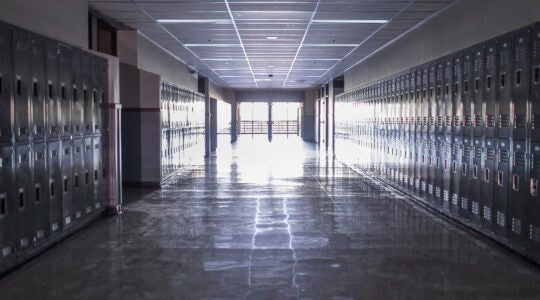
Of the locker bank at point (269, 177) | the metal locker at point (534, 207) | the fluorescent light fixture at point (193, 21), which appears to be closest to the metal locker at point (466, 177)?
the locker bank at point (269, 177)

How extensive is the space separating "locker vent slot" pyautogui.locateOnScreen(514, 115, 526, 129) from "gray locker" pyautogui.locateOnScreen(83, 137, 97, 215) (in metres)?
5.18

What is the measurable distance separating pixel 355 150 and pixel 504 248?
995 cm

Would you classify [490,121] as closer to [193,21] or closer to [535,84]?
[535,84]

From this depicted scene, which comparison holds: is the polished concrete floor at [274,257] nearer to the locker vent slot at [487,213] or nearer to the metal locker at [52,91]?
the locker vent slot at [487,213]

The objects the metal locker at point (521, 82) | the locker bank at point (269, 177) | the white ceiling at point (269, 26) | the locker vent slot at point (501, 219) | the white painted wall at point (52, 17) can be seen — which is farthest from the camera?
the white ceiling at point (269, 26)

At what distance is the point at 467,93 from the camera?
282 inches

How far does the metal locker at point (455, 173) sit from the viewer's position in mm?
7438

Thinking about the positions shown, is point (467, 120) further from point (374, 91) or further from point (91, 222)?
point (374, 91)

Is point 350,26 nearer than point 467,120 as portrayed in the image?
No

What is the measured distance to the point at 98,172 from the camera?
25.5 feet

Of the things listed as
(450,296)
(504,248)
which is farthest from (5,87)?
(504,248)

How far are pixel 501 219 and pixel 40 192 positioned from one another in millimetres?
5003

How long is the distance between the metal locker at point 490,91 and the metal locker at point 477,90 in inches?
3.8

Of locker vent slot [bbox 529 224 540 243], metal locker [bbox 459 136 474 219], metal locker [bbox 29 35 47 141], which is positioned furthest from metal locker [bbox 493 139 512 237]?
metal locker [bbox 29 35 47 141]
